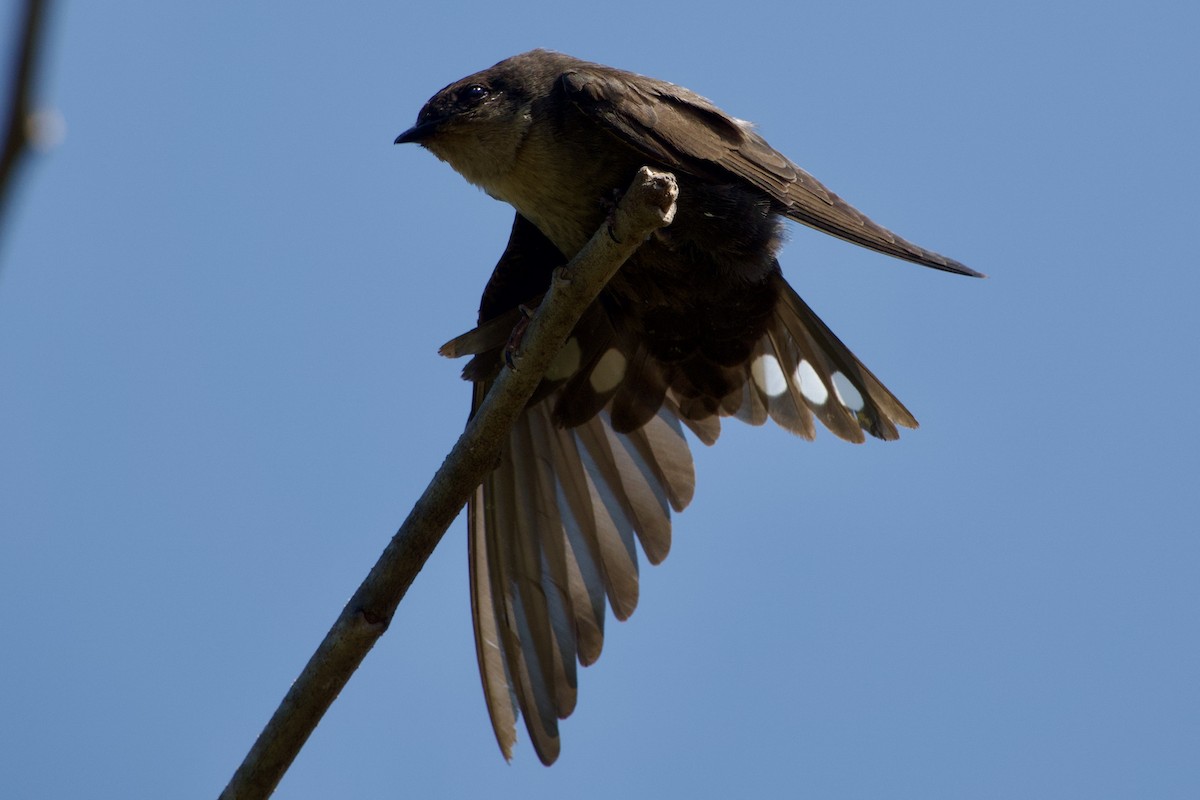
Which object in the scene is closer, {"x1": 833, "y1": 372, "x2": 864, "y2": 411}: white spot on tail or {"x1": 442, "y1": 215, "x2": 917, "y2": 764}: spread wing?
{"x1": 442, "y1": 215, "x2": 917, "y2": 764}: spread wing

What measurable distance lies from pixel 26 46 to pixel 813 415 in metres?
4.80

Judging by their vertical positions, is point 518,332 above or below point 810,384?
above

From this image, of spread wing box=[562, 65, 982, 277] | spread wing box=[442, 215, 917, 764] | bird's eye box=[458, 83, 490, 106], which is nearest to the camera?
spread wing box=[562, 65, 982, 277]

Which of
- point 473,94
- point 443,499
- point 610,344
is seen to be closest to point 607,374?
point 610,344

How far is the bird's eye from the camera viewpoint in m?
5.56

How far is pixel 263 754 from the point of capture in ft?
10.7

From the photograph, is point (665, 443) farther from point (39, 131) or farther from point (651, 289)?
point (39, 131)

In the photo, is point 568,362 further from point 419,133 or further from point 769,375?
point 419,133

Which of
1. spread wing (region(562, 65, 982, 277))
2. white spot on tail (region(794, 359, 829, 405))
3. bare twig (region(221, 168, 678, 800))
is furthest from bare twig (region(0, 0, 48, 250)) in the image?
white spot on tail (region(794, 359, 829, 405))

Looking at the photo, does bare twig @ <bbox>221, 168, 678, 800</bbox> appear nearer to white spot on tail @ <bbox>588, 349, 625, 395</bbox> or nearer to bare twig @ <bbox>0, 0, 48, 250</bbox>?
white spot on tail @ <bbox>588, 349, 625, 395</bbox>

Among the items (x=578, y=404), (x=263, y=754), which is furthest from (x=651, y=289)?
(x=263, y=754)

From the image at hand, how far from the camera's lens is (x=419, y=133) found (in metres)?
5.62

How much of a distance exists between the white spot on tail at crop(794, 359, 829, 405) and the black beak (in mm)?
1967

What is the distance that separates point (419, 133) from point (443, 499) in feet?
8.14
